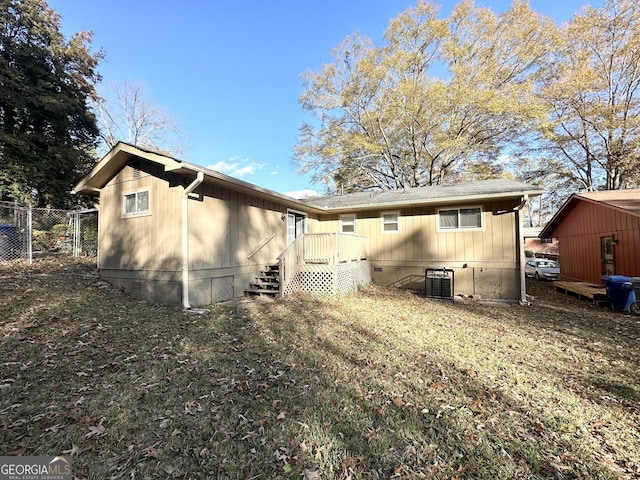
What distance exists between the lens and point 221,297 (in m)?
7.69

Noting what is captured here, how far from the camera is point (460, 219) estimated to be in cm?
988

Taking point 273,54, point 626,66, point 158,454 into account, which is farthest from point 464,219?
point 626,66

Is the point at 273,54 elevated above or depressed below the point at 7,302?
above

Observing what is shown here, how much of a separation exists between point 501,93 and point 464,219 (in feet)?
36.0

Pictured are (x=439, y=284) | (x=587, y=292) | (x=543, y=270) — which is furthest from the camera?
(x=543, y=270)

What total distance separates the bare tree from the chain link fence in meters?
10.0

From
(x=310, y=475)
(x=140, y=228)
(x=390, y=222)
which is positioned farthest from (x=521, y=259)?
(x=140, y=228)

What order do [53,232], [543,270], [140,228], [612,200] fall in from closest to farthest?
[140,228]
[612,200]
[53,232]
[543,270]

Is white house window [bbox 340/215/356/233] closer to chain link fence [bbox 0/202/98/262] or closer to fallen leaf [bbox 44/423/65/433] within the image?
fallen leaf [bbox 44/423/65/433]

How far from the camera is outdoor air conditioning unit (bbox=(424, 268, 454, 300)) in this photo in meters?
9.20

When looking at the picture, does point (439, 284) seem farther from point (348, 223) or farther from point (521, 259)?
point (348, 223)

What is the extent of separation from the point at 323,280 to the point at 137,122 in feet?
71.8

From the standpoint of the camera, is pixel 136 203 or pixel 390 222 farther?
pixel 390 222

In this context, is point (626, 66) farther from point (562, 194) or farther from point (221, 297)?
point (221, 297)
